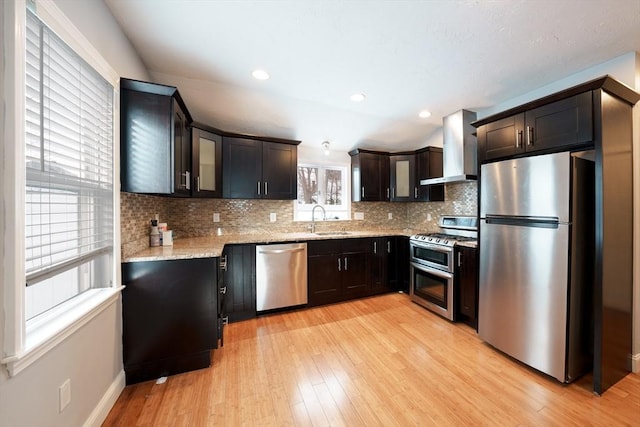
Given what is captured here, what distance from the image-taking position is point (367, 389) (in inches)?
67.5

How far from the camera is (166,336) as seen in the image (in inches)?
71.1

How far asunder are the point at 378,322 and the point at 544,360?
140 centimetres

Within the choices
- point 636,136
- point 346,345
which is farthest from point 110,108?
point 636,136

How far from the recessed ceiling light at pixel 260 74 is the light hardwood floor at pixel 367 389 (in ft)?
8.44

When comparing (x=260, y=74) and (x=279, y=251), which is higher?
(x=260, y=74)

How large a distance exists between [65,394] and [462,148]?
389cm

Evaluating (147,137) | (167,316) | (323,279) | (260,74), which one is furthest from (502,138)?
(167,316)

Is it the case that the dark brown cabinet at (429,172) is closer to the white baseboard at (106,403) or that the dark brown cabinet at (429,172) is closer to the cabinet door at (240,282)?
the cabinet door at (240,282)

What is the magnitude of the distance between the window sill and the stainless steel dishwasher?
147 centimetres

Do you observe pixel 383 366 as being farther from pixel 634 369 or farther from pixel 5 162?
pixel 5 162

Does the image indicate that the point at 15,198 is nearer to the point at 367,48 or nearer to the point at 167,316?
the point at 167,316

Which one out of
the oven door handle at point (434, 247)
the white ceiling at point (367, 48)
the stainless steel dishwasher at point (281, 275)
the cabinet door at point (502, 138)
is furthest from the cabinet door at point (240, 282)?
the cabinet door at point (502, 138)

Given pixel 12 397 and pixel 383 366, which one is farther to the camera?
pixel 383 366

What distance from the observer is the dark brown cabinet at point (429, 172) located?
3.67 m
